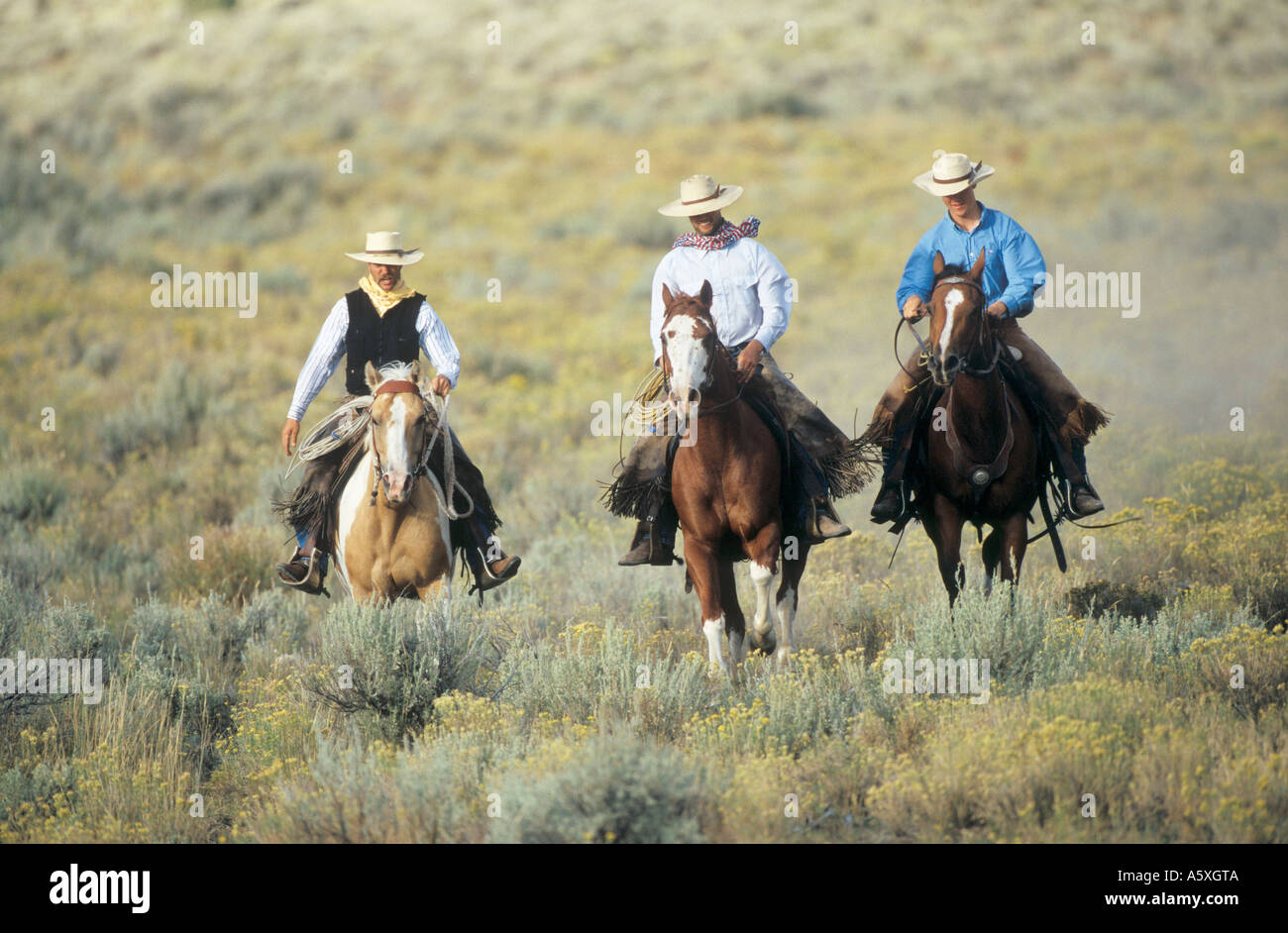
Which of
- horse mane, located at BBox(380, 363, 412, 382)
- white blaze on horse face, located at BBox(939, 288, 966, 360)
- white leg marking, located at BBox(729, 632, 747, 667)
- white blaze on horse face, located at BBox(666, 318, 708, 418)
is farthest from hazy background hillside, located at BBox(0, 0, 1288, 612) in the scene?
white blaze on horse face, located at BBox(666, 318, 708, 418)

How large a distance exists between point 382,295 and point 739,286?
7.40ft

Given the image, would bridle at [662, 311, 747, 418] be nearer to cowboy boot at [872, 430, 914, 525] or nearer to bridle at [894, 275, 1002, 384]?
bridle at [894, 275, 1002, 384]

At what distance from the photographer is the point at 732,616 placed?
8461mm

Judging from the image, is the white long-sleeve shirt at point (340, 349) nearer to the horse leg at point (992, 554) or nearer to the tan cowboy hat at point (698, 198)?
the tan cowboy hat at point (698, 198)

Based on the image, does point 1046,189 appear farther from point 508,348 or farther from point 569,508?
point 569,508

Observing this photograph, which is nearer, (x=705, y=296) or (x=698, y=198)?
(x=705, y=296)

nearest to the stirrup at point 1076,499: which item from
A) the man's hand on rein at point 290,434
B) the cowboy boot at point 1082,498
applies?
the cowboy boot at point 1082,498

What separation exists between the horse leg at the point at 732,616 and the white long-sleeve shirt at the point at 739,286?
1.47 metres

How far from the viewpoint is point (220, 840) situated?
6555mm

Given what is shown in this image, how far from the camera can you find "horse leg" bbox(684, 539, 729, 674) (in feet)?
25.7

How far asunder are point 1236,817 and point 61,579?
34.2 feet

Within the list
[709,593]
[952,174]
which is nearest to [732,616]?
[709,593]

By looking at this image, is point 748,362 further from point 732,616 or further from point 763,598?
point 732,616

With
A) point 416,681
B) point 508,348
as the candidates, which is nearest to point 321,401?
point 508,348
